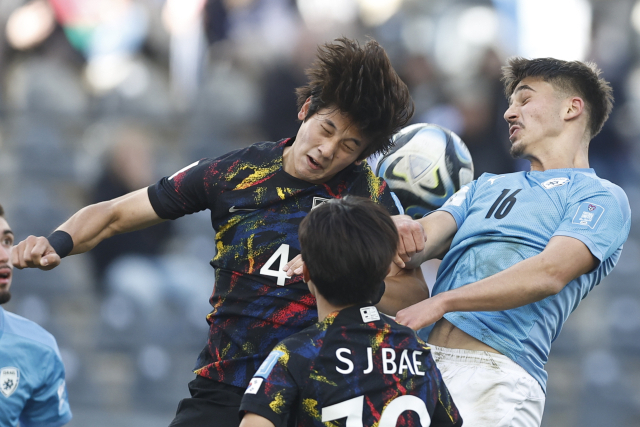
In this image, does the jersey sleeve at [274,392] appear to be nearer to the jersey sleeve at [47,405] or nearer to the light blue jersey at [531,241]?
the light blue jersey at [531,241]

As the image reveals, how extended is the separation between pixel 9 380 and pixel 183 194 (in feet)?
5.83

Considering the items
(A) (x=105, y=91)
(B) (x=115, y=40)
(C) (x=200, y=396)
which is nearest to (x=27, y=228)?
(A) (x=105, y=91)

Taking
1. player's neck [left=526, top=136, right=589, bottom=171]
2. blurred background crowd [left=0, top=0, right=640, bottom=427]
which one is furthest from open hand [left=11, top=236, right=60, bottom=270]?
blurred background crowd [left=0, top=0, right=640, bottom=427]

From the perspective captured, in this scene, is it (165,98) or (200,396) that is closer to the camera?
(200,396)

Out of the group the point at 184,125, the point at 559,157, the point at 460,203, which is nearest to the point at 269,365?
the point at 460,203

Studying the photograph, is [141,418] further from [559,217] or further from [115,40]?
[559,217]

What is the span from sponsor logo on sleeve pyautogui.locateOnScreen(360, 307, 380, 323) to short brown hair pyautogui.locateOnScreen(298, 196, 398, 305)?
34 mm

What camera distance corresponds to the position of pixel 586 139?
3393 millimetres

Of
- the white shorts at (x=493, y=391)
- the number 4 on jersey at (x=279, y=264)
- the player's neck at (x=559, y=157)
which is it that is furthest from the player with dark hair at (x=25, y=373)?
the player's neck at (x=559, y=157)

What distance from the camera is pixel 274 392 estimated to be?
2123 millimetres

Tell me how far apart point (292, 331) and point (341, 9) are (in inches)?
266

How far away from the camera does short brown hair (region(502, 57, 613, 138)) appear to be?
3369mm

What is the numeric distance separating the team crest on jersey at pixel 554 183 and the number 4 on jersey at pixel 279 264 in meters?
1.07

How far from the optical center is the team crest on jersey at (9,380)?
402 cm
